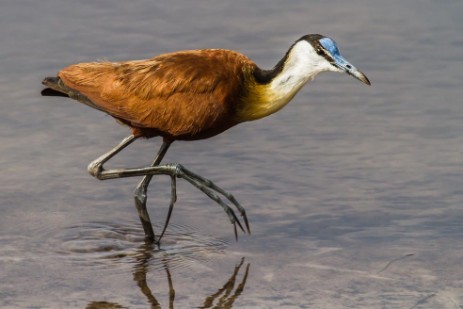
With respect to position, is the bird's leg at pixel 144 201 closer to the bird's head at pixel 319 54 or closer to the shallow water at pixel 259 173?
the shallow water at pixel 259 173

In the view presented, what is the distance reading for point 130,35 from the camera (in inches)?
471

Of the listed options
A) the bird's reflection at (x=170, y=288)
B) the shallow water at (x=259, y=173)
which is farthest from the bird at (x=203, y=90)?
the shallow water at (x=259, y=173)

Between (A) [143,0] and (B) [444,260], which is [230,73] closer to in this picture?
(B) [444,260]

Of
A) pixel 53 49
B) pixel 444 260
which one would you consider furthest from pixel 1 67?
pixel 444 260

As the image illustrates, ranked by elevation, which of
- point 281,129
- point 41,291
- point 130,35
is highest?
point 130,35

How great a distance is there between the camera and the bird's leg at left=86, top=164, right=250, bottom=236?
8.58 metres

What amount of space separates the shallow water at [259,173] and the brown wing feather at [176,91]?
737 mm

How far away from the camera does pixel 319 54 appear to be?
853 cm

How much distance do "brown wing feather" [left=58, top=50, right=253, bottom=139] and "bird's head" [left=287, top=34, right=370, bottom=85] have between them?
0.34m

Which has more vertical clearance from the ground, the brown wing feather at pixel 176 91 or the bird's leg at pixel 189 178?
the brown wing feather at pixel 176 91

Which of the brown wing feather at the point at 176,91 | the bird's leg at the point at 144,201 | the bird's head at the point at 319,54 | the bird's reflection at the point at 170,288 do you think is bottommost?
the bird's reflection at the point at 170,288

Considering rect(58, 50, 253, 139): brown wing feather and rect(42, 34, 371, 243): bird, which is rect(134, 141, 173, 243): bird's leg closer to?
rect(42, 34, 371, 243): bird

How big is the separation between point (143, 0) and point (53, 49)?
131 cm

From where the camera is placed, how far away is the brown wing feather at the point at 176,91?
8.48 meters
